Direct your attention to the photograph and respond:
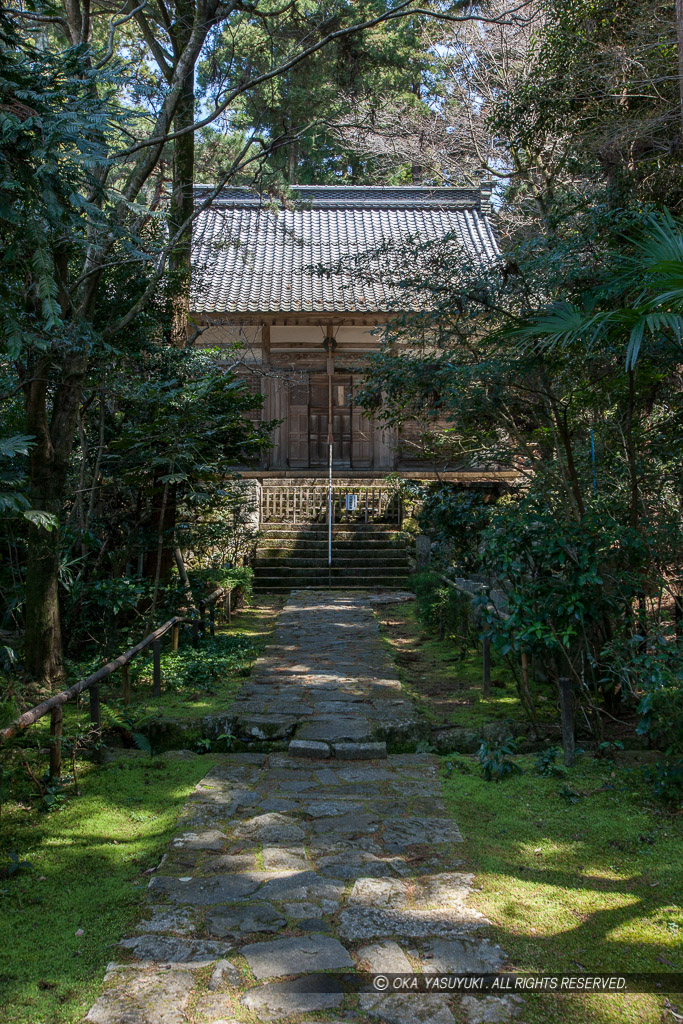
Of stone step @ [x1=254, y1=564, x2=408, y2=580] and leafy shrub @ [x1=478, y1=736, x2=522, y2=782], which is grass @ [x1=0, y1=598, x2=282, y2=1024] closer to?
leafy shrub @ [x1=478, y1=736, x2=522, y2=782]

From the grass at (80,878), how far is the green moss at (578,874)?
1436 millimetres

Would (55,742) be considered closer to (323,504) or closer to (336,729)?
(336,729)

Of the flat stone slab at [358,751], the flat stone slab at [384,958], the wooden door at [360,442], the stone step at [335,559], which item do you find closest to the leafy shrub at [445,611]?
the flat stone slab at [358,751]

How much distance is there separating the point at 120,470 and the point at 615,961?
17.2ft

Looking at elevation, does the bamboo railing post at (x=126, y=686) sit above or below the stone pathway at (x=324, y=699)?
above

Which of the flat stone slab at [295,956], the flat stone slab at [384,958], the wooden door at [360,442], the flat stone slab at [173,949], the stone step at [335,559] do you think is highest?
the wooden door at [360,442]

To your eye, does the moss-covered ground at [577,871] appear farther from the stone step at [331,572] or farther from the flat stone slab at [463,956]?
the stone step at [331,572]

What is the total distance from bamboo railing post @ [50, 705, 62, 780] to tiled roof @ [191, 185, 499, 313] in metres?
11.9

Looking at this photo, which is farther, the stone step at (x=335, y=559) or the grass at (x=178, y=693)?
the stone step at (x=335, y=559)

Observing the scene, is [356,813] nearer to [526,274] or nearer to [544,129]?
[526,274]

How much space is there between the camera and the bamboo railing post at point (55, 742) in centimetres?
404

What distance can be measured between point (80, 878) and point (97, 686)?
4.73ft

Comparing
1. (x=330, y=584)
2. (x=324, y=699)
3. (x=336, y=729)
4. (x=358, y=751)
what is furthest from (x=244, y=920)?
(x=330, y=584)

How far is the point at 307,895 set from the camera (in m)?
3.13
